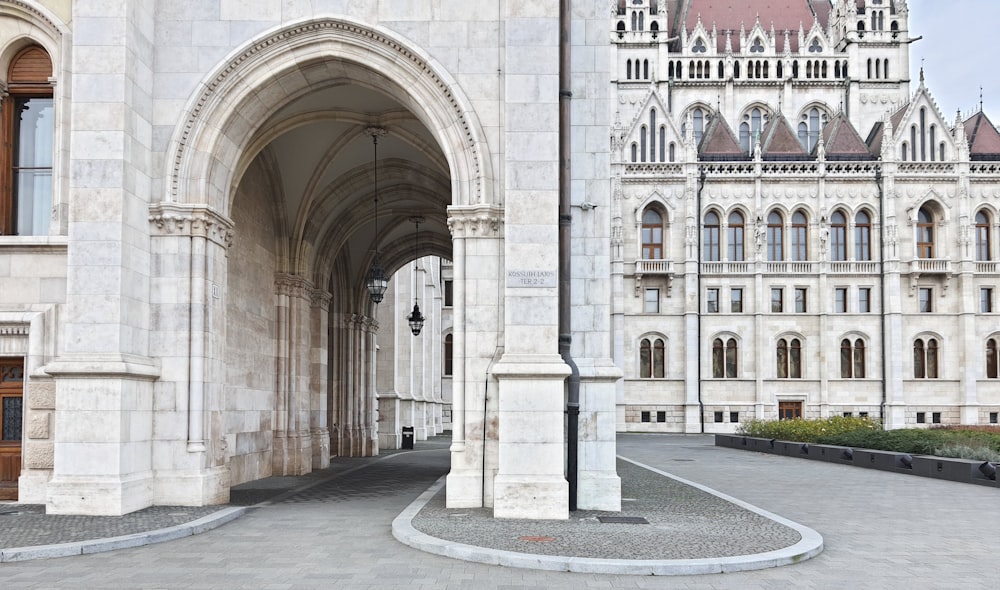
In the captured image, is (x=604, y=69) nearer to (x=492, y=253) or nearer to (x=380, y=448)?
(x=492, y=253)

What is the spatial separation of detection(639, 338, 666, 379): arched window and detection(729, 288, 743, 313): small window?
15.7 feet

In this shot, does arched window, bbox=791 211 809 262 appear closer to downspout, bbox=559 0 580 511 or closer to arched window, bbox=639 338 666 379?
arched window, bbox=639 338 666 379

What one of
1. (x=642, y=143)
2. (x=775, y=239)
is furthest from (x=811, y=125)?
(x=642, y=143)

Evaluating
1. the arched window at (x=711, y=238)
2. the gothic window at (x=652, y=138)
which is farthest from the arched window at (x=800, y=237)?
the gothic window at (x=652, y=138)

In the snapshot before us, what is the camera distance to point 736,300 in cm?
5369

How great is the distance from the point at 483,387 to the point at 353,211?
1069cm

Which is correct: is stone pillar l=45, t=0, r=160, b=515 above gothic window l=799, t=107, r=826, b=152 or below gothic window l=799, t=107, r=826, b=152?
below

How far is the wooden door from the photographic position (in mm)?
13797

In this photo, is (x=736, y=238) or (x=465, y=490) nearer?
(x=465, y=490)

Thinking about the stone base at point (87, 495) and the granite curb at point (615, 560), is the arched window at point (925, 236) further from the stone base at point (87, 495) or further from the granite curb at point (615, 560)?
the stone base at point (87, 495)

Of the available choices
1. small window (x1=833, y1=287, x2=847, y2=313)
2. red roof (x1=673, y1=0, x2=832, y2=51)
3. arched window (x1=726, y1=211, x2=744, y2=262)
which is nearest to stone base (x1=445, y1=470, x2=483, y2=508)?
arched window (x1=726, y1=211, x2=744, y2=262)

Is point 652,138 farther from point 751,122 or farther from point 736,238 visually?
point 751,122

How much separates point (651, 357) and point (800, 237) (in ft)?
38.1

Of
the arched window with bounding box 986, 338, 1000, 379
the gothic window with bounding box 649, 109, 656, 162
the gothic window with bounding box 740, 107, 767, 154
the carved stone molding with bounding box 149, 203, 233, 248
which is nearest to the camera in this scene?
the carved stone molding with bounding box 149, 203, 233, 248
